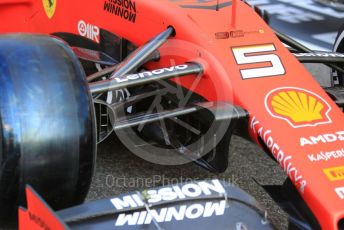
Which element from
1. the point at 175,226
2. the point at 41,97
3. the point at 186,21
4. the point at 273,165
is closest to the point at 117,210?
the point at 175,226

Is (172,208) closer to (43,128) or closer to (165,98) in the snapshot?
(43,128)

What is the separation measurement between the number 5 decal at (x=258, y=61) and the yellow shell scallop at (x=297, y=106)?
132 mm

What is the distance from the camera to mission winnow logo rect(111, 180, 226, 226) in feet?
5.62

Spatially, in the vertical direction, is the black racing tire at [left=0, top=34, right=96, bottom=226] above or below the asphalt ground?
above

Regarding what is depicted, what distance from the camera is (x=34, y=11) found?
11.1 feet

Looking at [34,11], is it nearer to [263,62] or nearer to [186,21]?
[186,21]

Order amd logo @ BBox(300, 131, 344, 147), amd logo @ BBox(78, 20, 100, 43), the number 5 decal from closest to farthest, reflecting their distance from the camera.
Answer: amd logo @ BBox(300, 131, 344, 147) → the number 5 decal → amd logo @ BBox(78, 20, 100, 43)

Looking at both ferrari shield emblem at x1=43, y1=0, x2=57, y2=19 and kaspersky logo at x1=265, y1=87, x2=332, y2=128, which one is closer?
kaspersky logo at x1=265, y1=87, x2=332, y2=128


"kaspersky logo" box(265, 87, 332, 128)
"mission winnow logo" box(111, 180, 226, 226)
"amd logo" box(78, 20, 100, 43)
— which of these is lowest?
"mission winnow logo" box(111, 180, 226, 226)

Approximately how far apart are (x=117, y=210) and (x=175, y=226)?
0.54 feet

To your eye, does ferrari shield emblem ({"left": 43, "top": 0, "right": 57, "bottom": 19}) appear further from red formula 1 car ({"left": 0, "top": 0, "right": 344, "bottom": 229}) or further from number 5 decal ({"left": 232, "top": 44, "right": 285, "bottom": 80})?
number 5 decal ({"left": 232, "top": 44, "right": 285, "bottom": 80})

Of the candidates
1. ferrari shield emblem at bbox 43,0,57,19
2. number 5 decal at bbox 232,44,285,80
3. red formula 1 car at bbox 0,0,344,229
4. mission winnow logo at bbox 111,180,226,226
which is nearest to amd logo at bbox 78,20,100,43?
red formula 1 car at bbox 0,0,344,229

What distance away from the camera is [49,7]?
322cm

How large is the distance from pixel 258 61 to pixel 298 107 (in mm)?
291
